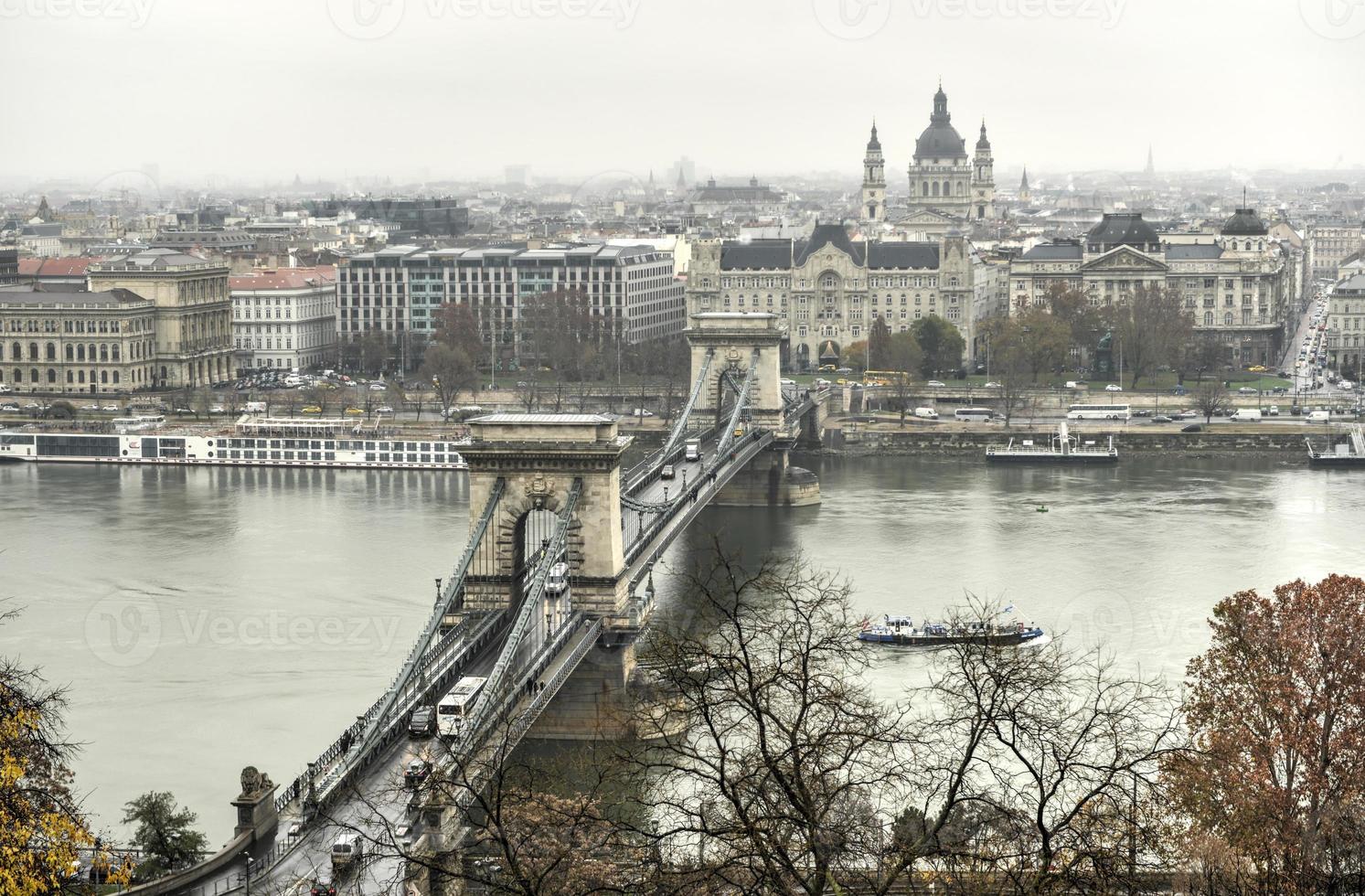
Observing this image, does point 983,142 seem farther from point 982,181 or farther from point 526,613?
point 526,613

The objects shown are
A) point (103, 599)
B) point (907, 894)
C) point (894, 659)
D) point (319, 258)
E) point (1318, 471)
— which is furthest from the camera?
point (319, 258)

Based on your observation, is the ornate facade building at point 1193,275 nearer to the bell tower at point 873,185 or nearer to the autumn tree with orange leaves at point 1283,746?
the bell tower at point 873,185

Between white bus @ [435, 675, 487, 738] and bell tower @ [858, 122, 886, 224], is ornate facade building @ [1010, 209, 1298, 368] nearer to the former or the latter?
bell tower @ [858, 122, 886, 224]

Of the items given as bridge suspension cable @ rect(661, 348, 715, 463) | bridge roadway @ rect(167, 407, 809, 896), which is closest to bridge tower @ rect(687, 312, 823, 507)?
bridge suspension cable @ rect(661, 348, 715, 463)

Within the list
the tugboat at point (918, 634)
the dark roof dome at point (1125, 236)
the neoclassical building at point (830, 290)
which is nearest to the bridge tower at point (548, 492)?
the tugboat at point (918, 634)

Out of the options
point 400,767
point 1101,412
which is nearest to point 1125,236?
point 1101,412

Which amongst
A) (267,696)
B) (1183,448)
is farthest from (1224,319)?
(267,696)

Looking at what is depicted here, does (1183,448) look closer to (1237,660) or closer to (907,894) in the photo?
(1237,660)

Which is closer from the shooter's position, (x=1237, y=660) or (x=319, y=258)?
(x=1237, y=660)
